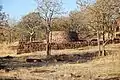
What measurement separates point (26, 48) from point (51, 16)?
28.6 ft

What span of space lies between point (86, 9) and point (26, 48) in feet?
59.6

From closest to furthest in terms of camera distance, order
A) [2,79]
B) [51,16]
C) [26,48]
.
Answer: [2,79], [51,16], [26,48]

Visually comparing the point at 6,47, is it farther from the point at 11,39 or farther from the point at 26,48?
the point at 11,39

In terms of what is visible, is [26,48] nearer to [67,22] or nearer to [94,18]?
[94,18]

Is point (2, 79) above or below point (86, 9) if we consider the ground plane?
below

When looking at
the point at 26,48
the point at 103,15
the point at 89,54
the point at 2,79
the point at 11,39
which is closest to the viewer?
the point at 2,79

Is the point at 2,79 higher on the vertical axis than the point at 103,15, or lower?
lower

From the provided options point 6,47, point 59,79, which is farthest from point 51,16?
point 59,79

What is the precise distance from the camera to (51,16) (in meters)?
46.9

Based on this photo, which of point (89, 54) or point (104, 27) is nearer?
point (104, 27)

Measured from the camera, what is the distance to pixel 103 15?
3600 centimetres

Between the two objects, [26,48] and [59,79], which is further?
[26,48]

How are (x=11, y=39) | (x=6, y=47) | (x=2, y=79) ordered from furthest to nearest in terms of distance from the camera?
(x=11, y=39)
(x=6, y=47)
(x=2, y=79)

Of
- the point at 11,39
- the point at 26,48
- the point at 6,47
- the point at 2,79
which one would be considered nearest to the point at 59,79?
the point at 2,79
